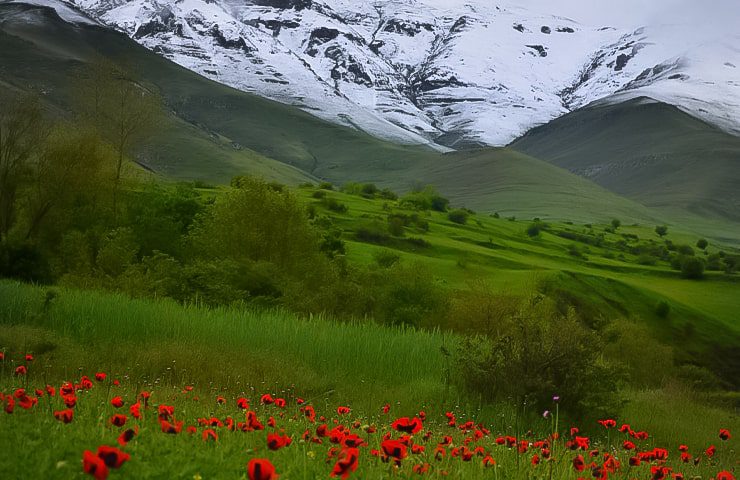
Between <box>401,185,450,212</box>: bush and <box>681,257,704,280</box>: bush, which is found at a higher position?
<box>681,257,704,280</box>: bush

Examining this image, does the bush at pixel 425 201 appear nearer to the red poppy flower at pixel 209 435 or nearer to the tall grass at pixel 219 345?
the tall grass at pixel 219 345

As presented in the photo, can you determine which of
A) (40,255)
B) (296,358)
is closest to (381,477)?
(296,358)

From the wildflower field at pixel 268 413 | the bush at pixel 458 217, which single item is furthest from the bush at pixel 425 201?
the wildflower field at pixel 268 413

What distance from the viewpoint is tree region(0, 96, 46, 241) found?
40750 millimetres

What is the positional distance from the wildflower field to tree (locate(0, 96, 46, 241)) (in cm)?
2373

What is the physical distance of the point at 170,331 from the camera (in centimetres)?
1773

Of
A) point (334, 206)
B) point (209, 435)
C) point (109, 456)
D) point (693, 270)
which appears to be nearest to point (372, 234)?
point (334, 206)

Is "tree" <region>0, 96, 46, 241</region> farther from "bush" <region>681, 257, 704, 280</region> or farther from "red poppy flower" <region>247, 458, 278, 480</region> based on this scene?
"bush" <region>681, 257, 704, 280</region>

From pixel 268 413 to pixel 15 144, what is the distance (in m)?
37.8

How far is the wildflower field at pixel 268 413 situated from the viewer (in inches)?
204

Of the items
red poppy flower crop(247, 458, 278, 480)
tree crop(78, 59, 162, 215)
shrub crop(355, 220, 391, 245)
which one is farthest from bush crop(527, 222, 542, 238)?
red poppy flower crop(247, 458, 278, 480)

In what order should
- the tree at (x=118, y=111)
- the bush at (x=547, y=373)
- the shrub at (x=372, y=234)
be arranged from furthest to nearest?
the shrub at (x=372, y=234)
the tree at (x=118, y=111)
the bush at (x=547, y=373)

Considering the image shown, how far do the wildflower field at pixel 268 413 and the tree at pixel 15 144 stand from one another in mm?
23729

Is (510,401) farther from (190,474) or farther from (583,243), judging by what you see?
(583,243)
